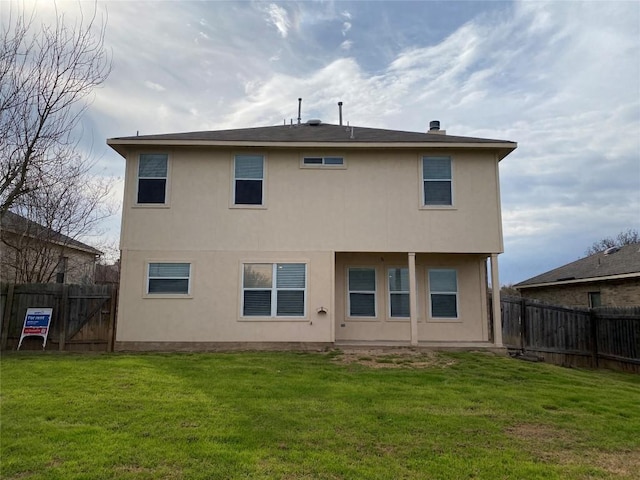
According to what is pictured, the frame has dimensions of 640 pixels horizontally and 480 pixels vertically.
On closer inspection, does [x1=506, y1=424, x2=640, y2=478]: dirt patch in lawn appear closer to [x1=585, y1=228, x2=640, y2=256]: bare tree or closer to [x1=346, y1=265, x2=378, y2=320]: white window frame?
[x1=346, y1=265, x2=378, y2=320]: white window frame

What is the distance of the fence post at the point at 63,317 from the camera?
36.1ft

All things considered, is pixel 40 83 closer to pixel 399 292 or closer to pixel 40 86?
pixel 40 86

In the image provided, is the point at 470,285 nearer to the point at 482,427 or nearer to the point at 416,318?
the point at 416,318

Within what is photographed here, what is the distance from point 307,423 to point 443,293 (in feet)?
26.3

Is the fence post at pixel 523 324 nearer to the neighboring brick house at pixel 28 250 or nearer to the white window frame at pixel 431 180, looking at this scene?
the white window frame at pixel 431 180

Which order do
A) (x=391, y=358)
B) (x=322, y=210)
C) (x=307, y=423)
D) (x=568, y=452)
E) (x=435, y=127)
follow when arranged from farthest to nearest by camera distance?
(x=435, y=127), (x=322, y=210), (x=391, y=358), (x=307, y=423), (x=568, y=452)

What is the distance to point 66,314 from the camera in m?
11.1

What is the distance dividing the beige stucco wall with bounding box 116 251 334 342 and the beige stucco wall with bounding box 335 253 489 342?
1131 millimetres

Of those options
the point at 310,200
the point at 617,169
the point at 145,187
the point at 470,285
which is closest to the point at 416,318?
the point at 470,285

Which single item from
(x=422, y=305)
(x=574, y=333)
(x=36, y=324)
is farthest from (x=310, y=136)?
(x=574, y=333)

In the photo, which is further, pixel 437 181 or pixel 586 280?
pixel 586 280

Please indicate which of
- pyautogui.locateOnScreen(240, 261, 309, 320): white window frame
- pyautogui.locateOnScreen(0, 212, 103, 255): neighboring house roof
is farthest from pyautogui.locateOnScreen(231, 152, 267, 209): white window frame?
pyautogui.locateOnScreen(0, 212, 103, 255): neighboring house roof

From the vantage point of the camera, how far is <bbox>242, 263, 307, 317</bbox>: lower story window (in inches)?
442

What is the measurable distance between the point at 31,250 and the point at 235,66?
31.7ft
